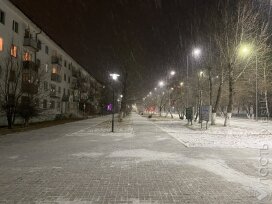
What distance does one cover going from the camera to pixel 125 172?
A: 29.8ft

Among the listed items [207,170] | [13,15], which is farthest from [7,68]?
[207,170]

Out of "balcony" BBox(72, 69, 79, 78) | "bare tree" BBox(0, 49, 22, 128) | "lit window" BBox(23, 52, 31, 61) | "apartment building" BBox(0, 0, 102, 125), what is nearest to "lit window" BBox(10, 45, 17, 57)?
"apartment building" BBox(0, 0, 102, 125)

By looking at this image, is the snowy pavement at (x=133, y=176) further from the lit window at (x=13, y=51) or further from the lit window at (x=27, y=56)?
the lit window at (x=27, y=56)

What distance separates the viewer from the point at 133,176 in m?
8.57

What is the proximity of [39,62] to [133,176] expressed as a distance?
35.1 metres

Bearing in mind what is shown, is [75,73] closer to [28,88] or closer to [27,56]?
[27,56]

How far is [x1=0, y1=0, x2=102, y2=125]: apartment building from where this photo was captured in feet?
101

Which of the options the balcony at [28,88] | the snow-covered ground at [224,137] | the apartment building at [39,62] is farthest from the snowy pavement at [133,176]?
the apartment building at [39,62]

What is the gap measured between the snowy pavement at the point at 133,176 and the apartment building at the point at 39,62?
20524mm

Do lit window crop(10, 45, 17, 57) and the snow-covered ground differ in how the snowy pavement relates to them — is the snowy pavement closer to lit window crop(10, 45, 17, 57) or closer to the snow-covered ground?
the snow-covered ground

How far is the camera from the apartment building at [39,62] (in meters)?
30.9

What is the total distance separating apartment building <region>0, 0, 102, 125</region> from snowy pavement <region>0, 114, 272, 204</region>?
20524mm

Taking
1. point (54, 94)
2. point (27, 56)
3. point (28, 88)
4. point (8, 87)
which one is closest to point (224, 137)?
point (8, 87)

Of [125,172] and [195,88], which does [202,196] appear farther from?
[195,88]
